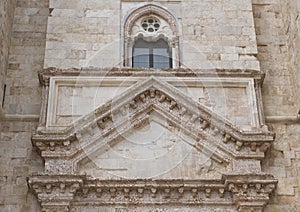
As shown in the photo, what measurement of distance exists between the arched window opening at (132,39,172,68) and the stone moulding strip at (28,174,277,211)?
2.57 metres

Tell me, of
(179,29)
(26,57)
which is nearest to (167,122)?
(179,29)

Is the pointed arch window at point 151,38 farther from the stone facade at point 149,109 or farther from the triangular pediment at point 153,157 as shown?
the triangular pediment at point 153,157

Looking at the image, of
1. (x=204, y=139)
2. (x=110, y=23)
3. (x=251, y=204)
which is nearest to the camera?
(x=251, y=204)

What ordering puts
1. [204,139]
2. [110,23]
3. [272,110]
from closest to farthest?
1. [204,139]
2. [272,110]
3. [110,23]

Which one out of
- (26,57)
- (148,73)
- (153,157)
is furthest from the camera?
(26,57)

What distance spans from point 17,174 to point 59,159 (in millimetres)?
757

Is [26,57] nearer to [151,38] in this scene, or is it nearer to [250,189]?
[151,38]

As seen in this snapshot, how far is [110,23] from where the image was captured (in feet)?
38.7

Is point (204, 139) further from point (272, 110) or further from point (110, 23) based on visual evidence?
point (110, 23)

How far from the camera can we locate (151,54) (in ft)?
38.1

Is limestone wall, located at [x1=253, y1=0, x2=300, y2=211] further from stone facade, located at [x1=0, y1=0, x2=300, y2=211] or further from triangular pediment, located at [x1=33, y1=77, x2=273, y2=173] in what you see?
triangular pediment, located at [x1=33, y1=77, x2=273, y2=173]

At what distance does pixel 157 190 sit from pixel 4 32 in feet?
13.1

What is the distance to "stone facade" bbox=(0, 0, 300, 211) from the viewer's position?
9.79 meters

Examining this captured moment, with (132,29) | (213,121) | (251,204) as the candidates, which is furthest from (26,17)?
(251,204)
